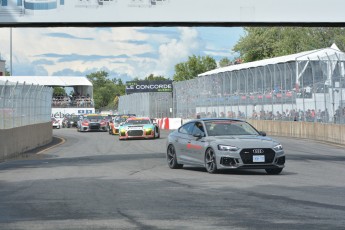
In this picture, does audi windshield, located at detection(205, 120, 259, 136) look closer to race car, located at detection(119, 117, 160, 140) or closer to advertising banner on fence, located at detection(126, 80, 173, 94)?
race car, located at detection(119, 117, 160, 140)

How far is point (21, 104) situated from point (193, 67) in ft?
382

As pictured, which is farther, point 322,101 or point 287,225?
point 322,101

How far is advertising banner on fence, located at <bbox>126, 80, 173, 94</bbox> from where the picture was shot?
130m

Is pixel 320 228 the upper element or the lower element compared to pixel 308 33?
lower

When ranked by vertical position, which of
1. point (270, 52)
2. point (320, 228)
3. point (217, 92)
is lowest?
point (320, 228)

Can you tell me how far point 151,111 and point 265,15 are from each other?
6125 cm

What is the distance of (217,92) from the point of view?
183 feet

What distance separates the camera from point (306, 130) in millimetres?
39875

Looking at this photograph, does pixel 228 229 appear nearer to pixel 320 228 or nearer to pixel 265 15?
pixel 320 228

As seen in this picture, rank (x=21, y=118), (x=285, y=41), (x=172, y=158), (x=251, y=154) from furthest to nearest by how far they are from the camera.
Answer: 1. (x=285, y=41)
2. (x=21, y=118)
3. (x=172, y=158)
4. (x=251, y=154)

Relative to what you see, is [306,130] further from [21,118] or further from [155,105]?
[155,105]

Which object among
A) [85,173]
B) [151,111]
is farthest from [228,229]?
[151,111]

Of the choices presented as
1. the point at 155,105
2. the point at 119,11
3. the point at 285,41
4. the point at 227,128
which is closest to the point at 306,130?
the point at 119,11

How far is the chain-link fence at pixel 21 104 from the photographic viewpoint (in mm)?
28016
